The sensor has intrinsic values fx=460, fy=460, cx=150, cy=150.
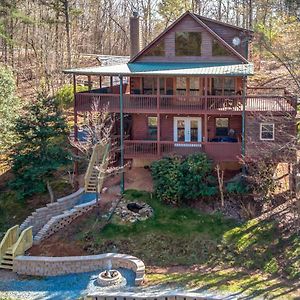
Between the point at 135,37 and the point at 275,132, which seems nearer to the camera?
the point at 275,132

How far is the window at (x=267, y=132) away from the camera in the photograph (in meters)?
24.5

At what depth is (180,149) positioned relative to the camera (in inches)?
1015

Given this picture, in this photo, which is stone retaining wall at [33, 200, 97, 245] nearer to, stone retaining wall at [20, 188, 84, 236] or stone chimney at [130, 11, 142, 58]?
stone retaining wall at [20, 188, 84, 236]

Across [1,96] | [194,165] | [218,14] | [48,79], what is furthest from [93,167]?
[218,14]

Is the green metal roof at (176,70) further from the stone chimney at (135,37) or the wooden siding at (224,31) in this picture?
the stone chimney at (135,37)

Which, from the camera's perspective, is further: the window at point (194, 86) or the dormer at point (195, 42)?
the dormer at point (195, 42)

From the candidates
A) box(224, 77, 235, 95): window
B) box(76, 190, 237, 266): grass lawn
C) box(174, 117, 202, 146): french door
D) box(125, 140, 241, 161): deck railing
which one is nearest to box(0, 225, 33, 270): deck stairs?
box(76, 190, 237, 266): grass lawn

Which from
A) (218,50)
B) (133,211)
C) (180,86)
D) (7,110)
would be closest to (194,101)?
(180,86)

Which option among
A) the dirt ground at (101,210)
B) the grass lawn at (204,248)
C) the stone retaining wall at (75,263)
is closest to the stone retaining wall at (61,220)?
the dirt ground at (101,210)

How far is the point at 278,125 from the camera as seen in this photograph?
79.6 feet

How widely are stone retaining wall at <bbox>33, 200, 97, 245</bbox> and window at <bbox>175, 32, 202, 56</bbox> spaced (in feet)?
35.8

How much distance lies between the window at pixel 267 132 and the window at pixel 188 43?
667 cm

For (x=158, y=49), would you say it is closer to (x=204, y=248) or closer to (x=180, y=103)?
(x=180, y=103)

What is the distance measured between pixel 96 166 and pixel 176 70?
7001 millimetres
